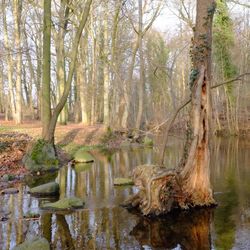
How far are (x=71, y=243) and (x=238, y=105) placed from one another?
1150 inches

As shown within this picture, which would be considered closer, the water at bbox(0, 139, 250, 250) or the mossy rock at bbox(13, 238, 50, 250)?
the mossy rock at bbox(13, 238, 50, 250)

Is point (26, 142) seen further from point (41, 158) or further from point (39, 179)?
point (39, 179)

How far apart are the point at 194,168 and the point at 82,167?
7.66m

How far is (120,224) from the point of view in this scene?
28.8ft

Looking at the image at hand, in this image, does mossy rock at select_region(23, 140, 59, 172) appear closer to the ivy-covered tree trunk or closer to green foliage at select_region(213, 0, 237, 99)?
the ivy-covered tree trunk

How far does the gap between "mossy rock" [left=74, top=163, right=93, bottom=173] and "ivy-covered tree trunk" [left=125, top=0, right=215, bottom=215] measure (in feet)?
19.8

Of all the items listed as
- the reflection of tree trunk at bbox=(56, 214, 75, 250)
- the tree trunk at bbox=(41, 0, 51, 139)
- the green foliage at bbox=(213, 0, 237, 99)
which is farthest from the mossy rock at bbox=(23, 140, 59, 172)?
the green foliage at bbox=(213, 0, 237, 99)

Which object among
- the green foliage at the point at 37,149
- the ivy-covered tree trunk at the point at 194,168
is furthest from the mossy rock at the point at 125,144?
the ivy-covered tree trunk at the point at 194,168

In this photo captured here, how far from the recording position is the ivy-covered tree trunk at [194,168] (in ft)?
31.5

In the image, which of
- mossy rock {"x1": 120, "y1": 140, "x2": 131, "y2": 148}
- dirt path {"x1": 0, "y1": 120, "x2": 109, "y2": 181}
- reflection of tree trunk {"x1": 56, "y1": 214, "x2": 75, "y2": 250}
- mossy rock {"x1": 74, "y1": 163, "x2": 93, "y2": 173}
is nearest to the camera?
reflection of tree trunk {"x1": 56, "y1": 214, "x2": 75, "y2": 250}

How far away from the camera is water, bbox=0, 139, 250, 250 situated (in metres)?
7.57

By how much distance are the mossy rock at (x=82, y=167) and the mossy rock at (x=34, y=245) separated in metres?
8.98

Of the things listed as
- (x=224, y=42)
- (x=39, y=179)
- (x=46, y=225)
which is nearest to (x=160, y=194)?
(x=46, y=225)

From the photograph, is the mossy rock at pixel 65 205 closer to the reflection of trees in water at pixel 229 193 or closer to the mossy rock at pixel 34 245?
the mossy rock at pixel 34 245
